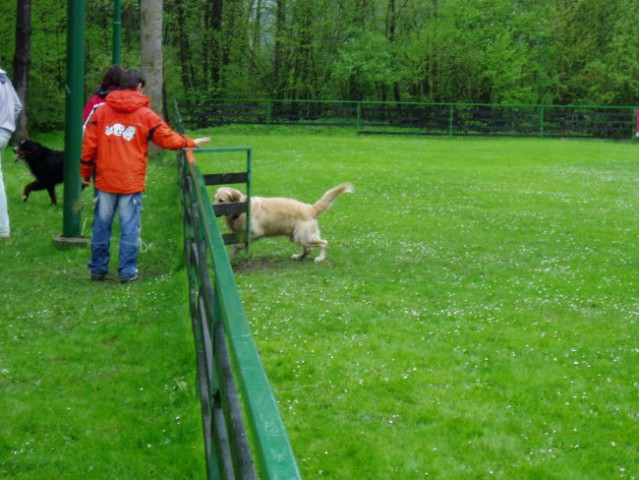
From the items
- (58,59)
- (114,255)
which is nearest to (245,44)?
(58,59)

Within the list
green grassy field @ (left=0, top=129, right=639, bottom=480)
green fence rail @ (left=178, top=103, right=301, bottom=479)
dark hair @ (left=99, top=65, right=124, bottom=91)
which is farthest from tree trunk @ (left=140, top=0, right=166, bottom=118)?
green fence rail @ (left=178, top=103, right=301, bottom=479)

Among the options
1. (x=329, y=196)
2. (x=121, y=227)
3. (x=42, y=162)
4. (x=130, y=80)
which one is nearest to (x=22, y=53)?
(x=42, y=162)

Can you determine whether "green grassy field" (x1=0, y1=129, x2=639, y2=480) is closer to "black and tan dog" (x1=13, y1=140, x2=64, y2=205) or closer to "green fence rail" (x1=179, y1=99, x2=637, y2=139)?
"black and tan dog" (x1=13, y1=140, x2=64, y2=205)

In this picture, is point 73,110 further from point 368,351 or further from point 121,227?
point 368,351

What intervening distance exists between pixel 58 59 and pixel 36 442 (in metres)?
32.1

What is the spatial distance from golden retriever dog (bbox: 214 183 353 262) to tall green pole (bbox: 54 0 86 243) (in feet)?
5.43

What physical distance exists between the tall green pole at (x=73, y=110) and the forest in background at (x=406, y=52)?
32121 millimetres

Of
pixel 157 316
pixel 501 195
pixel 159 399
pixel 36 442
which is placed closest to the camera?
pixel 36 442

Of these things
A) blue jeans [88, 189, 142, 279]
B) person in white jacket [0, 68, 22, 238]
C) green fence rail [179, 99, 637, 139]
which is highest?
green fence rail [179, 99, 637, 139]

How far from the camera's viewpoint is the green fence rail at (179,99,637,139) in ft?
126

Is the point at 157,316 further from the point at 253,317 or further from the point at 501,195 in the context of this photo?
the point at 501,195

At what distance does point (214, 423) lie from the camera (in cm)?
323

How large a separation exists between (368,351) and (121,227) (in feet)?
9.76

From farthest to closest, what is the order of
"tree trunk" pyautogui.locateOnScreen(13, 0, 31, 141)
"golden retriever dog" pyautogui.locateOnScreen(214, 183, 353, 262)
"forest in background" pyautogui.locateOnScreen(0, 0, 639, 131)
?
"forest in background" pyautogui.locateOnScreen(0, 0, 639, 131)
"tree trunk" pyautogui.locateOnScreen(13, 0, 31, 141)
"golden retriever dog" pyautogui.locateOnScreen(214, 183, 353, 262)
